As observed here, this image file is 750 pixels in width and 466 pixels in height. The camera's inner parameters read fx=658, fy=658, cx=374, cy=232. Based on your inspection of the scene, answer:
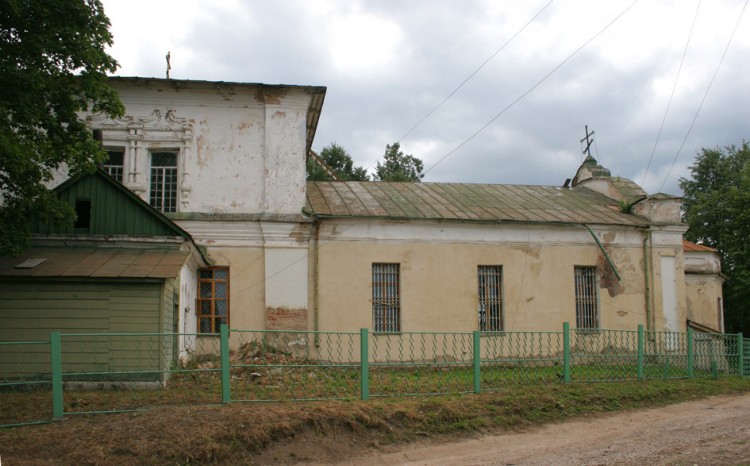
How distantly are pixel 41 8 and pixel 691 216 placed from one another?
94.5 ft

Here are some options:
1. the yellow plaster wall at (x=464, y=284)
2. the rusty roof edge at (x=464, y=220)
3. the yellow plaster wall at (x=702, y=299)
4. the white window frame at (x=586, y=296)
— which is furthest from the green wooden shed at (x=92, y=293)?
the yellow plaster wall at (x=702, y=299)

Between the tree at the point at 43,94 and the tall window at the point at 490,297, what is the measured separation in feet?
32.5

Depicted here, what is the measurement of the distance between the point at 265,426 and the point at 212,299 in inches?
292

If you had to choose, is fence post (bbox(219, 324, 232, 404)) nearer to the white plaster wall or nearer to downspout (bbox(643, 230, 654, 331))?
the white plaster wall

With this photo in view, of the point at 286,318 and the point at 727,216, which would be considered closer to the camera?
the point at 286,318

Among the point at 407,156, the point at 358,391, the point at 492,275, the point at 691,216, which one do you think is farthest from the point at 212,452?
the point at 407,156

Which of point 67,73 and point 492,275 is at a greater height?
point 67,73

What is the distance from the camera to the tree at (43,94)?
389 inches

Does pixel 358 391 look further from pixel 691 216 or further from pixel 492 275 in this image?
pixel 691 216

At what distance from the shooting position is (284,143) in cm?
1603

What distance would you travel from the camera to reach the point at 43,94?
10492 mm

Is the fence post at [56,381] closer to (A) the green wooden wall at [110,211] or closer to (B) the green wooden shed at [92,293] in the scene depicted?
(B) the green wooden shed at [92,293]

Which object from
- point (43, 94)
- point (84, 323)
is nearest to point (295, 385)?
point (84, 323)

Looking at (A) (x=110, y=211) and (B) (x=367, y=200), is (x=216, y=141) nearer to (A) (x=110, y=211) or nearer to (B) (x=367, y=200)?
(A) (x=110, y=211)
